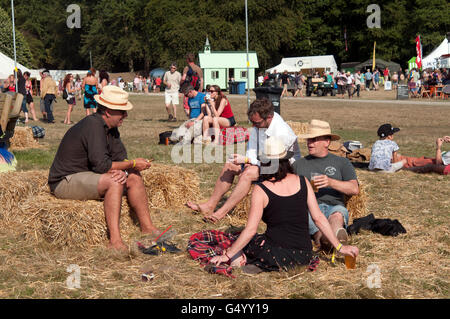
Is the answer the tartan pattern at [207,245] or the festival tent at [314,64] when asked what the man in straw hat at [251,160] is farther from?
the festival tent at [314,64]

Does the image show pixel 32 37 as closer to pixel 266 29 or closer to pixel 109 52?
pixel 109 52

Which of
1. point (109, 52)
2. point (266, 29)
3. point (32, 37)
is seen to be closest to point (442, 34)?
point (266, 29)

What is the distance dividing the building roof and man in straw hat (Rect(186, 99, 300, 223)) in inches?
1744

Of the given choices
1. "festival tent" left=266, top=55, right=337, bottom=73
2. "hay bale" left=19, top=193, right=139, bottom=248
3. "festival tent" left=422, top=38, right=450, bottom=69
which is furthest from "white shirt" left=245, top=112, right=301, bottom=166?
"festival tent" left=266, top=55, right=337, bottom=73

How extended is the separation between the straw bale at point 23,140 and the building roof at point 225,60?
3836 centimetres

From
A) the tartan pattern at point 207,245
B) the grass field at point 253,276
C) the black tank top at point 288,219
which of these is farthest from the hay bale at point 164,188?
the black tank top at point 288,219

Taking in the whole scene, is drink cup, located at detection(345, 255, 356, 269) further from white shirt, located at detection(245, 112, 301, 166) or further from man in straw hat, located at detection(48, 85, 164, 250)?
man in straw hat, located at detection(48, 85, 164, 250)

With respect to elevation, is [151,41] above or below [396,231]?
above

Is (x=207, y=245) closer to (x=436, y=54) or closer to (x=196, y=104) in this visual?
(x=196, y=104)

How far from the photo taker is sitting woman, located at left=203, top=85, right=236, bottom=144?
1283 cm
